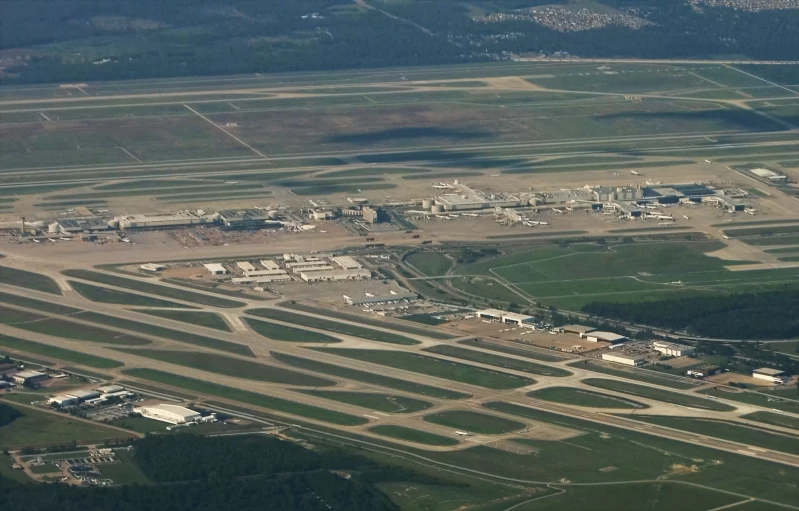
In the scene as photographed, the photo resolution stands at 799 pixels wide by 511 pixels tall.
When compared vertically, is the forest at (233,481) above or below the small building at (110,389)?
above

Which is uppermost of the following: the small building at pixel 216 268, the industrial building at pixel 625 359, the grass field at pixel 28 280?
the industrial building at pixel 625 359

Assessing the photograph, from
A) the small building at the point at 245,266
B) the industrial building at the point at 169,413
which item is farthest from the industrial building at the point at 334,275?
the industrial building at the point at 169,413

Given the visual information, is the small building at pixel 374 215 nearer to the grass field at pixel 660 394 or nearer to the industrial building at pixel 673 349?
the industrial building at pixel 673 349

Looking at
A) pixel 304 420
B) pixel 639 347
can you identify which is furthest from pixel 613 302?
pixel 304 420

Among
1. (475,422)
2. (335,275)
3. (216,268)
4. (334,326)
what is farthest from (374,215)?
(475,422)

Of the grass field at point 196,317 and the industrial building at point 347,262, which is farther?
the industrial building at point 347,262

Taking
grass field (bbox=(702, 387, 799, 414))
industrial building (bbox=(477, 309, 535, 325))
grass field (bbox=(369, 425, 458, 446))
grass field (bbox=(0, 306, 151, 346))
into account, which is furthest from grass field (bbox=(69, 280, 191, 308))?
grass field (bbox=(702, 387, 799, 414))

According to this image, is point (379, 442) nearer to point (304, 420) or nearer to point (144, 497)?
point (304, 420)

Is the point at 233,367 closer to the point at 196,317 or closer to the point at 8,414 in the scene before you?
the point at 196,317
